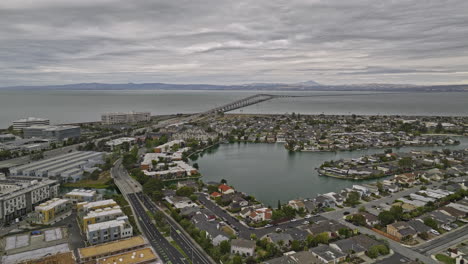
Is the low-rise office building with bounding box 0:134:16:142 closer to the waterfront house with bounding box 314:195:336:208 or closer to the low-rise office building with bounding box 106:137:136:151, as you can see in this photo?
the low-rise office building with bounding box 106:137:136:151

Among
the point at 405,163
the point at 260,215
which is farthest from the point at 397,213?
the point at 405,163

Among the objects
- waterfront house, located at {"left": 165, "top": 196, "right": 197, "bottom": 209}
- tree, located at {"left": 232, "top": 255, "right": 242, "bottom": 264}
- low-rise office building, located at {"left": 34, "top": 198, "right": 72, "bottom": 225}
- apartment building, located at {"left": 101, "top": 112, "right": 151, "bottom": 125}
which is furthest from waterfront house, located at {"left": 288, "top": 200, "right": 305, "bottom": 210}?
apartment building, located at {"left": 101, "top": 112, "right": 151, "bottom": 125}

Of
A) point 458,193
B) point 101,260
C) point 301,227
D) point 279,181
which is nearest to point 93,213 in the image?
point 101,260

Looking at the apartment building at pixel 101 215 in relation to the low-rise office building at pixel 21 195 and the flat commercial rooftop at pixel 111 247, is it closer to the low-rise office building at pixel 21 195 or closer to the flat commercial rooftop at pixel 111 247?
the flat commercial rooftop at pixel 111 247

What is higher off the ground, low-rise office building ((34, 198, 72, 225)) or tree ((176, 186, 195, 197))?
tree ((176, 186, 195, 197))

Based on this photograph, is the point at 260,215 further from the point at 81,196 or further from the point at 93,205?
the point at 81,196

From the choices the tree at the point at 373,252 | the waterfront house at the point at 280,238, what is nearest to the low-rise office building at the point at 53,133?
the waterfront house at the point at 280,238

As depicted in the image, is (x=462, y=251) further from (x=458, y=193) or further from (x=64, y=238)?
(x=64, y=238)
